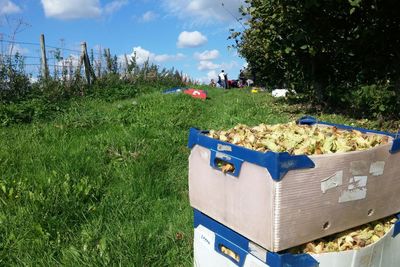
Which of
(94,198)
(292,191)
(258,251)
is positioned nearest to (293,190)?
(292,191)

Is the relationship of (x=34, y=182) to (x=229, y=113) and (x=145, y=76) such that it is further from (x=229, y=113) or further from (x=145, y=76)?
(x=145, y=76)

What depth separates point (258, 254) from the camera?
6.36 feet

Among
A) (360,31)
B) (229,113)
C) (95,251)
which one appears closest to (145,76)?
(229,113)

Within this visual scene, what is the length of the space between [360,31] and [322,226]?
19.3 ft

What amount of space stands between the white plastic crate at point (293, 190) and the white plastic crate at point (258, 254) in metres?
0.06

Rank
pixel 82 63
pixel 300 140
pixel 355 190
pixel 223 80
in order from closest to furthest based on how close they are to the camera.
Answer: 1. pixel 355 190
2. pixel 300 140
3. pixel 82 63
4. pixel 223 80

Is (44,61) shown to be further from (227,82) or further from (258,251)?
(227,82)

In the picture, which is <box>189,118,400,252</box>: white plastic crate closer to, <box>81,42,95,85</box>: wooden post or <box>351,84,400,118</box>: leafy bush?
<box>351,84,400,118</box>: leafy bush

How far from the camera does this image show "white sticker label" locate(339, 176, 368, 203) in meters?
1.98

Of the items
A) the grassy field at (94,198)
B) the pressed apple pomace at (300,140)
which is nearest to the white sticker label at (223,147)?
the pressed apple pomace at (300,140)

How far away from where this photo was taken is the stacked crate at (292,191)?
1797 mm

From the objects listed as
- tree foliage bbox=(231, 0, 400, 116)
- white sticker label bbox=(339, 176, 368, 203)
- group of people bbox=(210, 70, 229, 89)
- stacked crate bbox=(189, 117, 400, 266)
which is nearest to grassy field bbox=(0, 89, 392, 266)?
stacked crate bbox=(189, 117, 400, 266)

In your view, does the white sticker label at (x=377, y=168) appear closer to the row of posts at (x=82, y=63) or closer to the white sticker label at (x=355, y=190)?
the white sticker label at (x=355, y=190)

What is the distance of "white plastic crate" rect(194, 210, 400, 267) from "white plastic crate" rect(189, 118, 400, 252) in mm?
61
